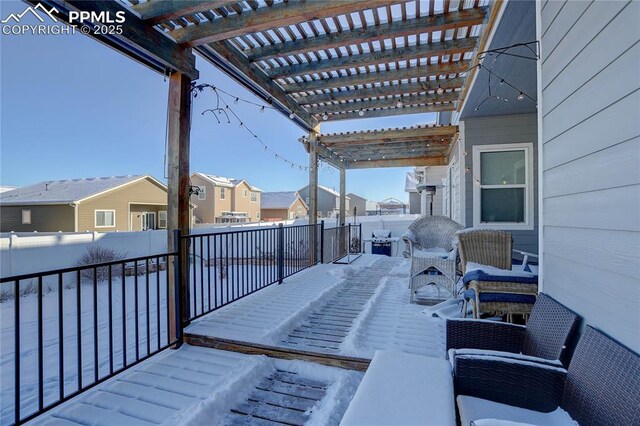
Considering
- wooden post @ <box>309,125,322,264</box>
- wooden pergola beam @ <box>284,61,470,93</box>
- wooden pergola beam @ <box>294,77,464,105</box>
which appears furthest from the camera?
wooden post @ <box>309,125,322,264</box>

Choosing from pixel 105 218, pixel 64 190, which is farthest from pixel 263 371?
pixel 64 190

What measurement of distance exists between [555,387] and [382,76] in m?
3.83

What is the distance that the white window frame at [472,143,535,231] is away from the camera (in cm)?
457

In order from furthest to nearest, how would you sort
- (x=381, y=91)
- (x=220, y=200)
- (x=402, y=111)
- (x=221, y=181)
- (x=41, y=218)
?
(x=221, y=181) → (x=220, y=200) → (x=41, y=218) → (x=402, y=111) → (x=381, y=91)

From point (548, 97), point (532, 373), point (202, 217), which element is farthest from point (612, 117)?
point (202, 217)

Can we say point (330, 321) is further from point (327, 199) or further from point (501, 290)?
point (327, 199)

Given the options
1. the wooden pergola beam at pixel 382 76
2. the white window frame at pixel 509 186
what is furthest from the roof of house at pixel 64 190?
the white window frame at pixel 509 186

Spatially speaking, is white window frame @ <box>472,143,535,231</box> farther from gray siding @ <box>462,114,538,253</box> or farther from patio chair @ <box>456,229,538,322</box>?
patio chair @ <box>456,229,538,322</box>

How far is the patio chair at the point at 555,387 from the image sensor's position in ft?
3.36

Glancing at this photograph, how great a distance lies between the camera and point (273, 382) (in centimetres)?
211

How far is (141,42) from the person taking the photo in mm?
2561

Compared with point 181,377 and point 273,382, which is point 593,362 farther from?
point 181,377

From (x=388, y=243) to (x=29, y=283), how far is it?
347 inches

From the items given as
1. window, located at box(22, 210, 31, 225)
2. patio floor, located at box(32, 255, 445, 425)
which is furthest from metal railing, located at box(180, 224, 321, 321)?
window, located at box(22, 210, 31, 225)
